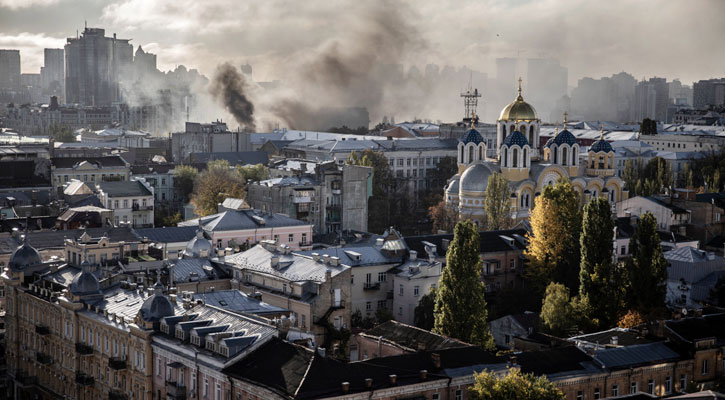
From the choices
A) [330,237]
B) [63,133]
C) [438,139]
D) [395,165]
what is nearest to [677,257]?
[330,237]

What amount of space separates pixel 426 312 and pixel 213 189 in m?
36.1

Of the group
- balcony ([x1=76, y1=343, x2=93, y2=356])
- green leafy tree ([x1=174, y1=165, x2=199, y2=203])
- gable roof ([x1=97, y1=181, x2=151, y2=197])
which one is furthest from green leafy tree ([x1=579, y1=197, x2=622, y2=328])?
green leafy tree ([x1=174, y1=165, x2=199, y2=203])

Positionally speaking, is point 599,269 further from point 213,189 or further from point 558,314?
point 213,189

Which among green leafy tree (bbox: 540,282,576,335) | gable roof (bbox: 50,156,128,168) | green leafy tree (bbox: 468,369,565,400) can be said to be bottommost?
green leafy tree (bbox: 540,282,576,335)

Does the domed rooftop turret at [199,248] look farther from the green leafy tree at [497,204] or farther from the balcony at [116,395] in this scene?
the green leafy tree at [497,204]

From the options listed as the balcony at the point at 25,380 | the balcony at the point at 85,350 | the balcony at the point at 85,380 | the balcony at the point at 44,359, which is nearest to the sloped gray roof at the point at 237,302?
the balcony at the point at 85,350

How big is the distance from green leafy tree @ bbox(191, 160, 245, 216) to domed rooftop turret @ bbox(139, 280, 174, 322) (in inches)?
1566

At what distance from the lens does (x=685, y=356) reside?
38906 mm

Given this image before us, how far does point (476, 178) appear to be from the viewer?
77.4 m

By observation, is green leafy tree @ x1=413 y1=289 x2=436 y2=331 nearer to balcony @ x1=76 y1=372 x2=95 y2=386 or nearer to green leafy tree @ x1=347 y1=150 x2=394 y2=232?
balcony @ x1=76 y1=372 x2=95 y2=386

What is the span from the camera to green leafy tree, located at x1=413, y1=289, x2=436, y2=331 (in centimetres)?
4975

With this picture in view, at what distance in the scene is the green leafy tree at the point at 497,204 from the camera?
72.8 m

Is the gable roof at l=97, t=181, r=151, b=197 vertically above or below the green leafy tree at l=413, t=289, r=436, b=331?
above

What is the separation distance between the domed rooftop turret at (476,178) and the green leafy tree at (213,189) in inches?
667
